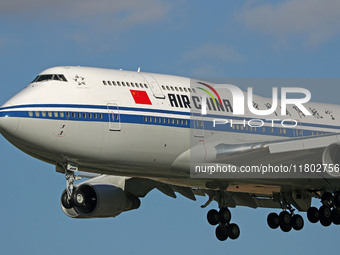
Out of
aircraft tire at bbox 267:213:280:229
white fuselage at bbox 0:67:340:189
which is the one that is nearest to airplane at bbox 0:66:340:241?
white fuselage at bbox 0:67:340:189

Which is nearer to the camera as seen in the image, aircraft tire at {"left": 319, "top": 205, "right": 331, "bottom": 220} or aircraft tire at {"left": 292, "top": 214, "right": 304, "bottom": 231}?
aircraft tire at {"left": 319, "top": 205, "right": 331, "bottom": 220}

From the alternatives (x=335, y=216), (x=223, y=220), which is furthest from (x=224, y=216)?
(x=335, y=216)

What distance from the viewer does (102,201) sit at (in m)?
47.9

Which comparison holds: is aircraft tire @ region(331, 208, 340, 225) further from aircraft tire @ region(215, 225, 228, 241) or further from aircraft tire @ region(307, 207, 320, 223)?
aircraft tire @ region(215, 225, 228, 241)

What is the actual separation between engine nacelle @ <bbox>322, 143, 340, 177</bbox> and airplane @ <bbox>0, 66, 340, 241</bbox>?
0.05m

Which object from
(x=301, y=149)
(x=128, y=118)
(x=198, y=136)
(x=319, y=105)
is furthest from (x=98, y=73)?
(x=319, y=105)

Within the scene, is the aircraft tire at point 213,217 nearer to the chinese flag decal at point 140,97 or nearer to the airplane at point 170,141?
the airplane at point 170,141

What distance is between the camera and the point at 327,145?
1704 inches

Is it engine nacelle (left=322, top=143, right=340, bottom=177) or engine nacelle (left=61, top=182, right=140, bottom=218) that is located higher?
engine nacelle (left=322, top=143, right=340, bottom=177)

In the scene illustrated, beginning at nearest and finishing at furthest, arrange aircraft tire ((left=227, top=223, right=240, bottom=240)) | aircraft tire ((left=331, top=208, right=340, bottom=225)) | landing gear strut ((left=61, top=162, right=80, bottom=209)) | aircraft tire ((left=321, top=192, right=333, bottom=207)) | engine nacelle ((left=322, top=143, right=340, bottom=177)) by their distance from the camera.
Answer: landing gear strut ((left=61, top=162, right=80, bottom=209)), engine nacelle ((left=322, top=143, right=340, bottom=177)), aircraft tire ((left=331, top=208, right=340, bottom=225)), aircraft tire ((left=321, top=192, right=333, bottom=207)), aircraft tire ((left=227, top=223, right=240, bottom=240))

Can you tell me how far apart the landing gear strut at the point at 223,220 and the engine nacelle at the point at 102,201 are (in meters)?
4.24

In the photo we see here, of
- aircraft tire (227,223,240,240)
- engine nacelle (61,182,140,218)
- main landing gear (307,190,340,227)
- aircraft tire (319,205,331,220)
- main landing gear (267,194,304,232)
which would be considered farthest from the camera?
main landing gear (267,194,304,232)

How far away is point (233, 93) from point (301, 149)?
15.1 feet

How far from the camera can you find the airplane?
39906 mm
